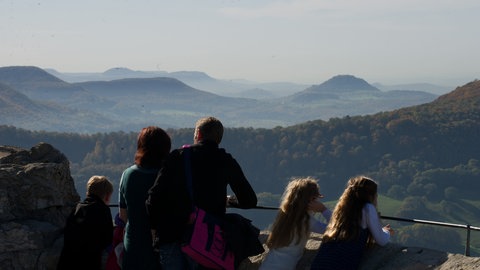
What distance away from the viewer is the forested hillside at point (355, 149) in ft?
485

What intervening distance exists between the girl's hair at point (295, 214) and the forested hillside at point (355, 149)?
449 ft

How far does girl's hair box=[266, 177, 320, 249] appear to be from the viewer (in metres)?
5.14

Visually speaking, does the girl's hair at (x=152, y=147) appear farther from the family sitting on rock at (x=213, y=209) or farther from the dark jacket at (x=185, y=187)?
Result: the dark jacket at (x=185, y=187)

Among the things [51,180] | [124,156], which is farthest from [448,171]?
[51,180]

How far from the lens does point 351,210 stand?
508 cm

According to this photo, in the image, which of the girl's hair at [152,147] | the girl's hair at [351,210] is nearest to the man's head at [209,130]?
the girl's hair at [152,147]

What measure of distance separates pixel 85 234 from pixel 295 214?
1725mm

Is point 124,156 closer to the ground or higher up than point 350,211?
closer to the ground

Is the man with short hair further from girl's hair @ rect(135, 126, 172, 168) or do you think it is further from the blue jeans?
girl's hair @ rect(135, 126, 172, 168)

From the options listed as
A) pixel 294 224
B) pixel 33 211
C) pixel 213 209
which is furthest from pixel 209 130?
pixel 33 211

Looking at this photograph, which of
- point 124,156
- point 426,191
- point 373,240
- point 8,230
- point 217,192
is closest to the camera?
point 217,192

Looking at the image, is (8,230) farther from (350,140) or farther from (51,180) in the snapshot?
(350,140)

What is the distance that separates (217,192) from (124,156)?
501ft

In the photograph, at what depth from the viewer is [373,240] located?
17.4ft
